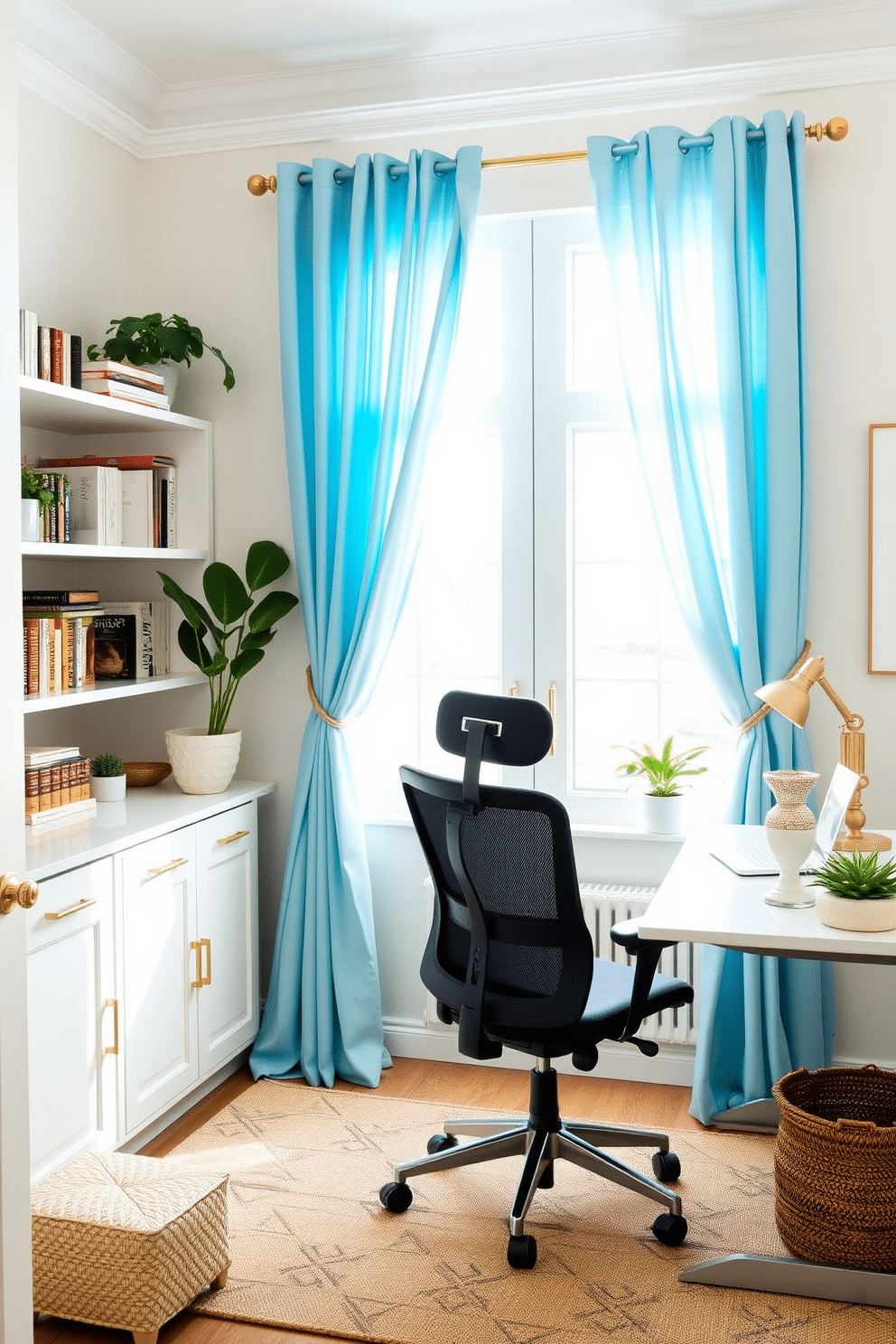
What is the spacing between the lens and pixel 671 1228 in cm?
242

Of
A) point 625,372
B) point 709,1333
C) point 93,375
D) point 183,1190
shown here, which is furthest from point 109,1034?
point 625,372

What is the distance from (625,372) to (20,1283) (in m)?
2.48

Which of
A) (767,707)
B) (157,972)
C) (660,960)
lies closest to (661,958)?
(660,960)

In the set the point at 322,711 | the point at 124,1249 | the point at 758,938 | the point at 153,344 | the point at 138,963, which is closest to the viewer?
the point at 758,938

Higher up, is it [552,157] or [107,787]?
[552,157]

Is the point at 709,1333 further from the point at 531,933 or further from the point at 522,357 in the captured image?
the point at 522,357

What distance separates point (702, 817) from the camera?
3330mm

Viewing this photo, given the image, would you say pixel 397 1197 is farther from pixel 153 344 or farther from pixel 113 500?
pixel 153 344

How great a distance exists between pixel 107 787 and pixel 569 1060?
1.55 m

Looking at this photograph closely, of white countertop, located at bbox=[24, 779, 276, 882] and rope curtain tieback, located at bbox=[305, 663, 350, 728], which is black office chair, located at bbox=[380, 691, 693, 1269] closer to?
white countertop, located at bbox=[24, 779, 276, 882]

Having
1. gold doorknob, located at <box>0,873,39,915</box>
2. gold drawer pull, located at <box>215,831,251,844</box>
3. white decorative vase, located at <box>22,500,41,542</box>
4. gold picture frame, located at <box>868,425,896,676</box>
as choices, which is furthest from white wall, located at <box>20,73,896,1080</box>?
gold doorknob, located at <box>0,873,39,915</box>

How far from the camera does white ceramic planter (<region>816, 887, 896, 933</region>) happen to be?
2.03 metres

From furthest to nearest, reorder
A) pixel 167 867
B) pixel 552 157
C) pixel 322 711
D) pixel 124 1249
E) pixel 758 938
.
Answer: pixel 322 711, pixel 552 157, pixel 167 867, pixel 124 1249, pixel 758 938

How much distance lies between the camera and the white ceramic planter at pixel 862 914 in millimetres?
2031
